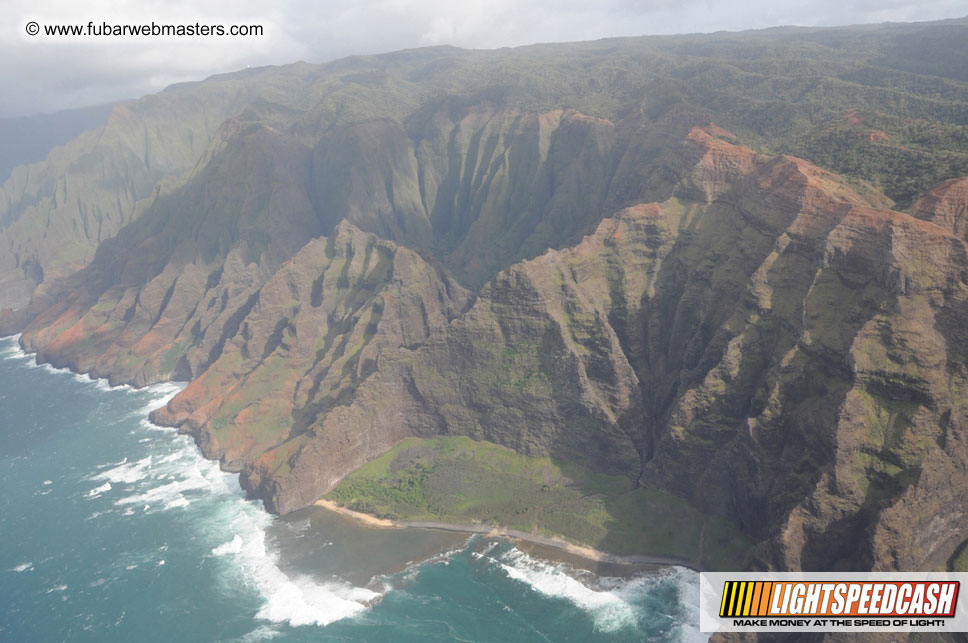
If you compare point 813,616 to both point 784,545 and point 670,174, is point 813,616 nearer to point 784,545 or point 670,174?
point 784,545

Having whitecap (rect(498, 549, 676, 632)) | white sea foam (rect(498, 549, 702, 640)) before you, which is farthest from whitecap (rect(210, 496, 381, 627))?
white sea foam (rect(498, 549, 702, 640))

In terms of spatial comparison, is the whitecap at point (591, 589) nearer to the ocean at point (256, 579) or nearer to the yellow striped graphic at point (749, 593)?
the ocean at point (256, 579)

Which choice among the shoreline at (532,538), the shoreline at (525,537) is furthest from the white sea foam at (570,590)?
the shoreline at (525,537)

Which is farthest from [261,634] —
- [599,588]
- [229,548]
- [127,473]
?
[127,473]

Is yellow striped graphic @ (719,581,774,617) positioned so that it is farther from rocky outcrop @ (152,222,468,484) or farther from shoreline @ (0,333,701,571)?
rocky outcrop @ (152,222,468,484)

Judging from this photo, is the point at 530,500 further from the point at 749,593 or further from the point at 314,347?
the point at 314,347
